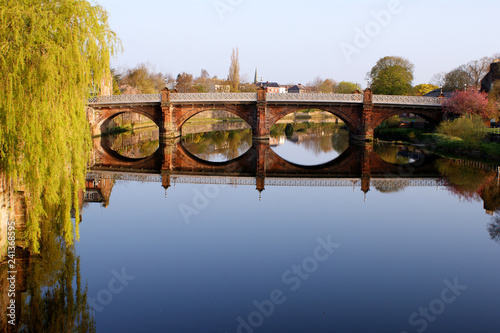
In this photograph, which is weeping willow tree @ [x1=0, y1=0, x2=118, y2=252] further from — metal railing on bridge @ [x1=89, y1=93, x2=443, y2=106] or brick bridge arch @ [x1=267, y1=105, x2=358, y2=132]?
brick bridge arch @ [x1=267, y1=105, x2=358, y2=132]

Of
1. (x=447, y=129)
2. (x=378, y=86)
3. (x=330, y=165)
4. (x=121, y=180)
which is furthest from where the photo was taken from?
(x=378, y=86)

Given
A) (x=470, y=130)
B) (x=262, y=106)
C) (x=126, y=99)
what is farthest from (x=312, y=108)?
(x=126, y=99)

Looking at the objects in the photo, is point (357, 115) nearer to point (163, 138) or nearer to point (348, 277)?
point (163, 138)

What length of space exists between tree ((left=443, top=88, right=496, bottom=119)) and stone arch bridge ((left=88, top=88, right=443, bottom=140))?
1.74 m

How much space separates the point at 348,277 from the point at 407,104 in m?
30.8

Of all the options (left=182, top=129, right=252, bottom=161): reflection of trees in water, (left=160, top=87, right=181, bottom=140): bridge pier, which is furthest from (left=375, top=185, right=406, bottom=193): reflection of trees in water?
(left=160, top=87, right=181, bottom=140): bridge pier

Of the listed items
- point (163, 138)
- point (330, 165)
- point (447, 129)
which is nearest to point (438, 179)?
point (330, 165)

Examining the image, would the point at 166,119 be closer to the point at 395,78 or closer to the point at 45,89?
the point at 45,89

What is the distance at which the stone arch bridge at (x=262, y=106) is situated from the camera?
3819 centimetres

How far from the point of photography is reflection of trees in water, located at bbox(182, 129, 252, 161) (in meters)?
34.5

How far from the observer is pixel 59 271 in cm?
1057

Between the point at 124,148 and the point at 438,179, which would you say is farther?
the point at 124,148

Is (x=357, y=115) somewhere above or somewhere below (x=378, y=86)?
below

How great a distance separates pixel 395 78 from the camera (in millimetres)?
54875
